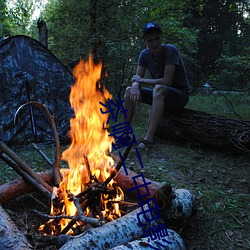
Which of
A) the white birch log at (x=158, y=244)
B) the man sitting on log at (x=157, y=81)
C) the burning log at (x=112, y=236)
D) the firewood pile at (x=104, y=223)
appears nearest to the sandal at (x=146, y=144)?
the man sitting on log at (x=157, y=81)

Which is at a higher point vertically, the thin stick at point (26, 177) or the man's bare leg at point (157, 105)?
the man's bare leg at point (157, 105)

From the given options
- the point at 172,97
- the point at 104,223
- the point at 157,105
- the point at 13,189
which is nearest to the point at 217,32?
the point at 172,97

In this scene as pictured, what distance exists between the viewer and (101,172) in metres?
2.53

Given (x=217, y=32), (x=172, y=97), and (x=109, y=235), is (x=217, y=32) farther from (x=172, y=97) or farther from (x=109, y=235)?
(x=109, y=235)

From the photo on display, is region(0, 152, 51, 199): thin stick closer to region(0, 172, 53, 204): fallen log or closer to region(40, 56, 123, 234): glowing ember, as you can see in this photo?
region(0, 172, 53, 204): fallen log

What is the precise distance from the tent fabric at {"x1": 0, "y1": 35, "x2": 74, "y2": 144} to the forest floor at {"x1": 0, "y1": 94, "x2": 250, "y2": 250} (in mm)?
427

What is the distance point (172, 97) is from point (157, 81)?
0.38m

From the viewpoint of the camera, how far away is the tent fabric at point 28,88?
4.86 metres

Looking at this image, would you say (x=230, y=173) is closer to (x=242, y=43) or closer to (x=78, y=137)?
(x=78, y=137)

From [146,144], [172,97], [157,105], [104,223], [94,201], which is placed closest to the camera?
[104,223]

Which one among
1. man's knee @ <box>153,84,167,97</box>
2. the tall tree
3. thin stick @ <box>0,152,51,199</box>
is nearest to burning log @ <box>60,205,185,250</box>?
thin stick @ <box>0,152,51,199</box>

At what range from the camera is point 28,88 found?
505cm

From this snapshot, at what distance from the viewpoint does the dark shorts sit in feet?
13.7

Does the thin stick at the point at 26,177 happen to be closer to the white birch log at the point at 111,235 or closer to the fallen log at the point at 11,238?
the fallen log at the point at 11,238
